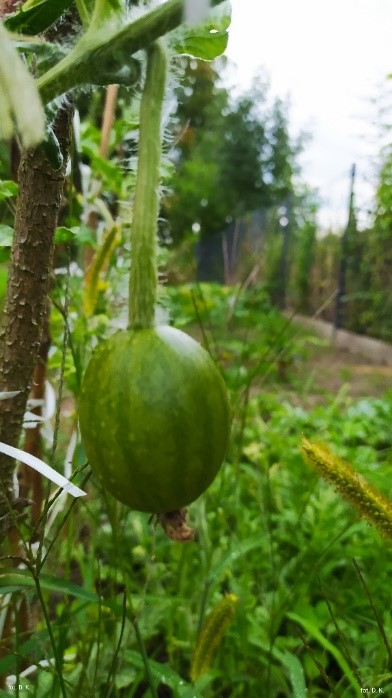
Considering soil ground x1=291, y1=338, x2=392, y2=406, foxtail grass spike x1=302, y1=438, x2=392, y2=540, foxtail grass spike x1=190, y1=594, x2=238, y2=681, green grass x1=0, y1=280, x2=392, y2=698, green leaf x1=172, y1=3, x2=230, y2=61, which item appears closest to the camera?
green leaf x1=172, y1=3, x2=230, y2=61

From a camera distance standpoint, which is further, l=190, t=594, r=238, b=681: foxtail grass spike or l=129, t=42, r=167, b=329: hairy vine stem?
l=190, t=594, r=238, b=681: foxtail grass spike

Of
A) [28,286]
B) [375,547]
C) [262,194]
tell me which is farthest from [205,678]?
[262,194]

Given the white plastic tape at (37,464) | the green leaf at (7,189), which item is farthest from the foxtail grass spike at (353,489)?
the green leaf at (7,189)

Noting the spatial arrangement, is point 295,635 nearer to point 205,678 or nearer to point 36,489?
point 205,678

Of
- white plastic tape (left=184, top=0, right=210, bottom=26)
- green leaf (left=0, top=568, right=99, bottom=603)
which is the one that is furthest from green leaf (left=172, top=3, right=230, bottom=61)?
green leaf (left=0, top=568, right=99, bottom=603)

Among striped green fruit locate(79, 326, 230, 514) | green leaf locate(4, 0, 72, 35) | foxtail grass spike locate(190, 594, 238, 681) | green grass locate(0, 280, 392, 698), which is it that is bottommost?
green grass locate(0, 280, 392, 698)

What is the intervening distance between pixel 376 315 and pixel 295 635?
5.68 metres

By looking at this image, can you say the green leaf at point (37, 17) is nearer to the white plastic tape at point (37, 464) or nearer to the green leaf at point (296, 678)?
the white plastic tape at point (37, 464)

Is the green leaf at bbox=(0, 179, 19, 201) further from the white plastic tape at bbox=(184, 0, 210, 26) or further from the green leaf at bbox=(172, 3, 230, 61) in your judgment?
the white plastic tape at bbox=(184, 0, 210, 26)

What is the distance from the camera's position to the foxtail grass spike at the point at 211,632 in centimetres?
65

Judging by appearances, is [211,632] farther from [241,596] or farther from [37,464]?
[241,596]

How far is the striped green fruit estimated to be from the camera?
28 cm

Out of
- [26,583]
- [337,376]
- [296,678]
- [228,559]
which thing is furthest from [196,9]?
[337,376]

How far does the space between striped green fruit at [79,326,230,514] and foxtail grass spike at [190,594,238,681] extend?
40 cm
